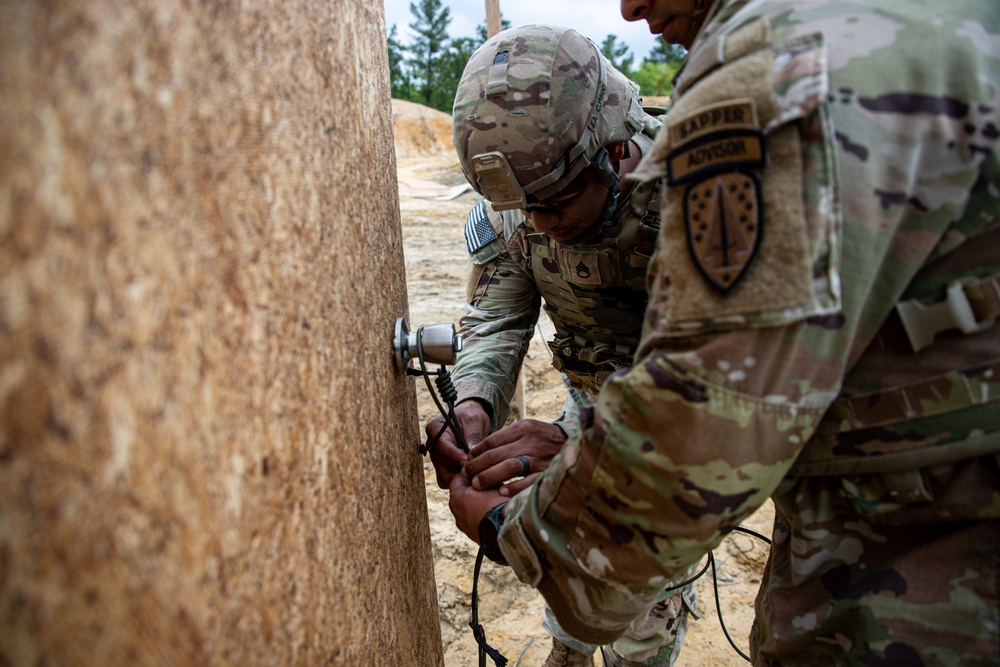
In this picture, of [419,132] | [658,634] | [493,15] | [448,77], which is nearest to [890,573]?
[658,634]

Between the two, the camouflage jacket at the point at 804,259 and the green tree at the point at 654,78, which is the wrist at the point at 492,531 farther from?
the green tree at the point at 654,78

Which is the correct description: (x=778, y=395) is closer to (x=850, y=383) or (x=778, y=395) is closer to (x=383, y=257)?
(x=850, y=383)

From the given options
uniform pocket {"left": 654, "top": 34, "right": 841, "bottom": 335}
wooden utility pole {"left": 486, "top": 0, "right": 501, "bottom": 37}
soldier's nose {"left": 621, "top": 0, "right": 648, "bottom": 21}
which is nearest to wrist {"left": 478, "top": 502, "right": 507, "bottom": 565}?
uniform pocket {"left": 654, "top": 34, "right": 841, "bottom": 335}

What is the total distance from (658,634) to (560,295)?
1.22 meters

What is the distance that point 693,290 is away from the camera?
84cm

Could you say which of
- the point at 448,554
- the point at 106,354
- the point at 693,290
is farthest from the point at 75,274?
the point at 448,554

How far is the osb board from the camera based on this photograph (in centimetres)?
41

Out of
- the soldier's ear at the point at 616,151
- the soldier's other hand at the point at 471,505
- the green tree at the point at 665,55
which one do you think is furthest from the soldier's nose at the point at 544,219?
the green tree at the point at 665,55

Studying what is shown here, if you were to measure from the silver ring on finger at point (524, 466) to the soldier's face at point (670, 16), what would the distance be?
2.99ft

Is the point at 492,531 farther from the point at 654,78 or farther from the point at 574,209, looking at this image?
the point at 654,78

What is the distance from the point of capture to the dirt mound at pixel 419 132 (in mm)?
15875

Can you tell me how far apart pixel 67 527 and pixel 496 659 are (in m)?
1.23

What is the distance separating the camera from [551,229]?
1.92 meters

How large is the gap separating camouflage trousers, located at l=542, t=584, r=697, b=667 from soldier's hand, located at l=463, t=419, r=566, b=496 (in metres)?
0.94
